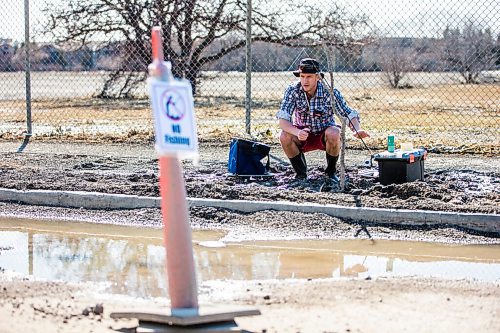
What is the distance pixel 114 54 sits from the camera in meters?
19.8

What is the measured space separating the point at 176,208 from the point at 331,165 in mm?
4849

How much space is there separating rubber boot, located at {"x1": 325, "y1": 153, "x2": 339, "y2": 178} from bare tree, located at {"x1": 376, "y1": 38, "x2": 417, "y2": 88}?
564 cm

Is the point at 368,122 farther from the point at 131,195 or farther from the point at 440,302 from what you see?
the point at 440,302

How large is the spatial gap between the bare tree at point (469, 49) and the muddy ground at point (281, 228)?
9.77ft

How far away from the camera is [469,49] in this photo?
14.8 m

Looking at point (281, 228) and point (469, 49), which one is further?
point (469, 49)

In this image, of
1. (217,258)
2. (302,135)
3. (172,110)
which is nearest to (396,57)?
(302,135)

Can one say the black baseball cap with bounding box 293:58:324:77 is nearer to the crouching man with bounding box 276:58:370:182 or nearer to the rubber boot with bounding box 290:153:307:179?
the crouching man with bounding box 276:58:370:182

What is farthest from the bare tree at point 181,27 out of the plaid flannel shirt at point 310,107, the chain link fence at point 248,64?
the plaid flannel shirt at point 310,107

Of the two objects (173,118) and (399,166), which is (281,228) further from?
(173,118)

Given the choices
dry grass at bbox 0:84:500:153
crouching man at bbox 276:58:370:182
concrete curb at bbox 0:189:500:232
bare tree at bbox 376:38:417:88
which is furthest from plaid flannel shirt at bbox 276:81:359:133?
bare tree at bbox 376:38:417:88

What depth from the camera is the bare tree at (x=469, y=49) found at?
14241 millimetres

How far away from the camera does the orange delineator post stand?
17.4 feet

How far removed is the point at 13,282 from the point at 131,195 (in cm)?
293
